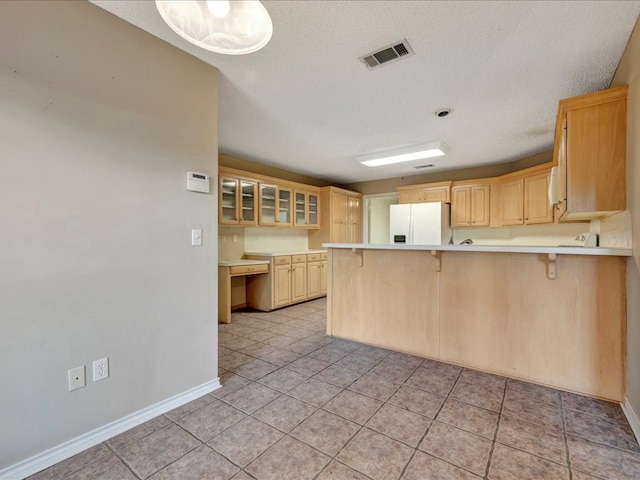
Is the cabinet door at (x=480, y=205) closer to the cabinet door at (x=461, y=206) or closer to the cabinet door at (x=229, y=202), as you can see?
the cabinet door at (x=461, y=206)

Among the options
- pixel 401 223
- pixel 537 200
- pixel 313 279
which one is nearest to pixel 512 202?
pixel 537 200

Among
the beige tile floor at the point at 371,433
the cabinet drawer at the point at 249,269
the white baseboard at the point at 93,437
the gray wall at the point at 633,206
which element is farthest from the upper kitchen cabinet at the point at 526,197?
the white baseboard at the point at 93,437

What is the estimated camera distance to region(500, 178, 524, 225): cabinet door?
4.48 meters

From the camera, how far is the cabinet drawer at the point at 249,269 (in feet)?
13.3

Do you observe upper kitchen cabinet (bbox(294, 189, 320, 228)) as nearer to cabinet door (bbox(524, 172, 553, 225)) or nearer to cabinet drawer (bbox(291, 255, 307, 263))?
cabinet drawer (bbox(291, 255, 307, 263))

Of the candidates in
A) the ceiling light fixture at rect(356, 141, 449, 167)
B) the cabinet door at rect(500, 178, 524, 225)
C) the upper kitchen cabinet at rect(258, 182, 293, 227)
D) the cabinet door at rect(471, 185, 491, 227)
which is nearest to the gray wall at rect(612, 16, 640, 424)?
the ceiling light fixture at rect(356, 141, 449, 167)

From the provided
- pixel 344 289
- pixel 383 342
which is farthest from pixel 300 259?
pixel 383 342

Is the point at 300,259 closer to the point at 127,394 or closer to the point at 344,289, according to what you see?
the point at 344,289

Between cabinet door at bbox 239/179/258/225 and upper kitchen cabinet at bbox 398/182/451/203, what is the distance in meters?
2.84

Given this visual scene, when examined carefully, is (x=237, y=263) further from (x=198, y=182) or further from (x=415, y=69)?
(x=415, y=69)

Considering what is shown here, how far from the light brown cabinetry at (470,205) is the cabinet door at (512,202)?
21 centimetres

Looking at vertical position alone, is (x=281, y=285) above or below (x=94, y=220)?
below

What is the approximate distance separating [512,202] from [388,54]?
367 centimetres

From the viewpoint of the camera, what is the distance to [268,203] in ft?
16.1
